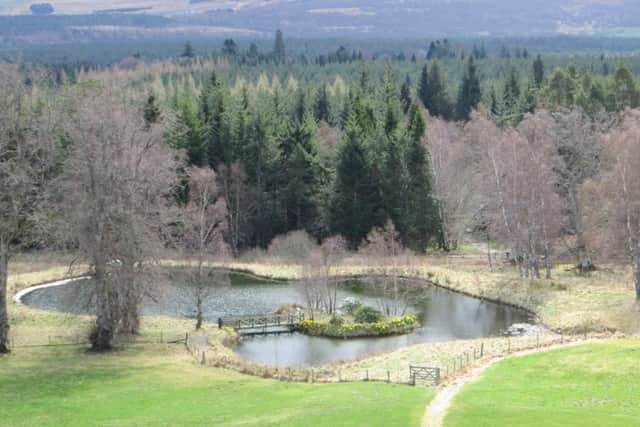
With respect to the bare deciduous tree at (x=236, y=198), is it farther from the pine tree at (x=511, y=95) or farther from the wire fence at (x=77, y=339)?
the pine tree at (x=511, y=95)

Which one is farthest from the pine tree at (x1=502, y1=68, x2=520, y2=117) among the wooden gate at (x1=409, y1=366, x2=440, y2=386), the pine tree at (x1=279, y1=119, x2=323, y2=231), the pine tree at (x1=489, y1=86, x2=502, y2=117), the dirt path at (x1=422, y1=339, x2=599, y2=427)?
the wooden gate at (x1=409, y1=366, x2=440, y2=386)

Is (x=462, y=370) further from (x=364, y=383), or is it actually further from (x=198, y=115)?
(x=198, y=115)

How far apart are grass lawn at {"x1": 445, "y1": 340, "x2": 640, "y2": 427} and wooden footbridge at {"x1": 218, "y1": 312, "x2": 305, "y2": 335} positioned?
15.1 metres

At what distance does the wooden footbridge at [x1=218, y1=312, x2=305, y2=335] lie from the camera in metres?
53.7

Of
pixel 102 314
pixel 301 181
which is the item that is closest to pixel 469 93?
pixel 301 181

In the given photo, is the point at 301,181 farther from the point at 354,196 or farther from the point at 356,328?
the point at 356,328

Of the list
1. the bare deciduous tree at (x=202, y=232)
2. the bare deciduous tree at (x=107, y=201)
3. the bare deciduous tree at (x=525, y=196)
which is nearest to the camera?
the bare deciduous tree at (x=107, y=201)

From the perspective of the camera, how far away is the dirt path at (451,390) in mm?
33144

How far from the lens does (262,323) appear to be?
54.7 metres

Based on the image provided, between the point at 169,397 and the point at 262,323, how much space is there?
680 inches

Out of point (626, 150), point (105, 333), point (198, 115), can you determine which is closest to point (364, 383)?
point (105, 333)

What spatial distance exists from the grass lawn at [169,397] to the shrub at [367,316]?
12.7m

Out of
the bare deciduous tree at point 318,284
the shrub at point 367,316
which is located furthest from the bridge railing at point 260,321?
the shrub at point 367,316

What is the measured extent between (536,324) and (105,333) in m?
24.2
